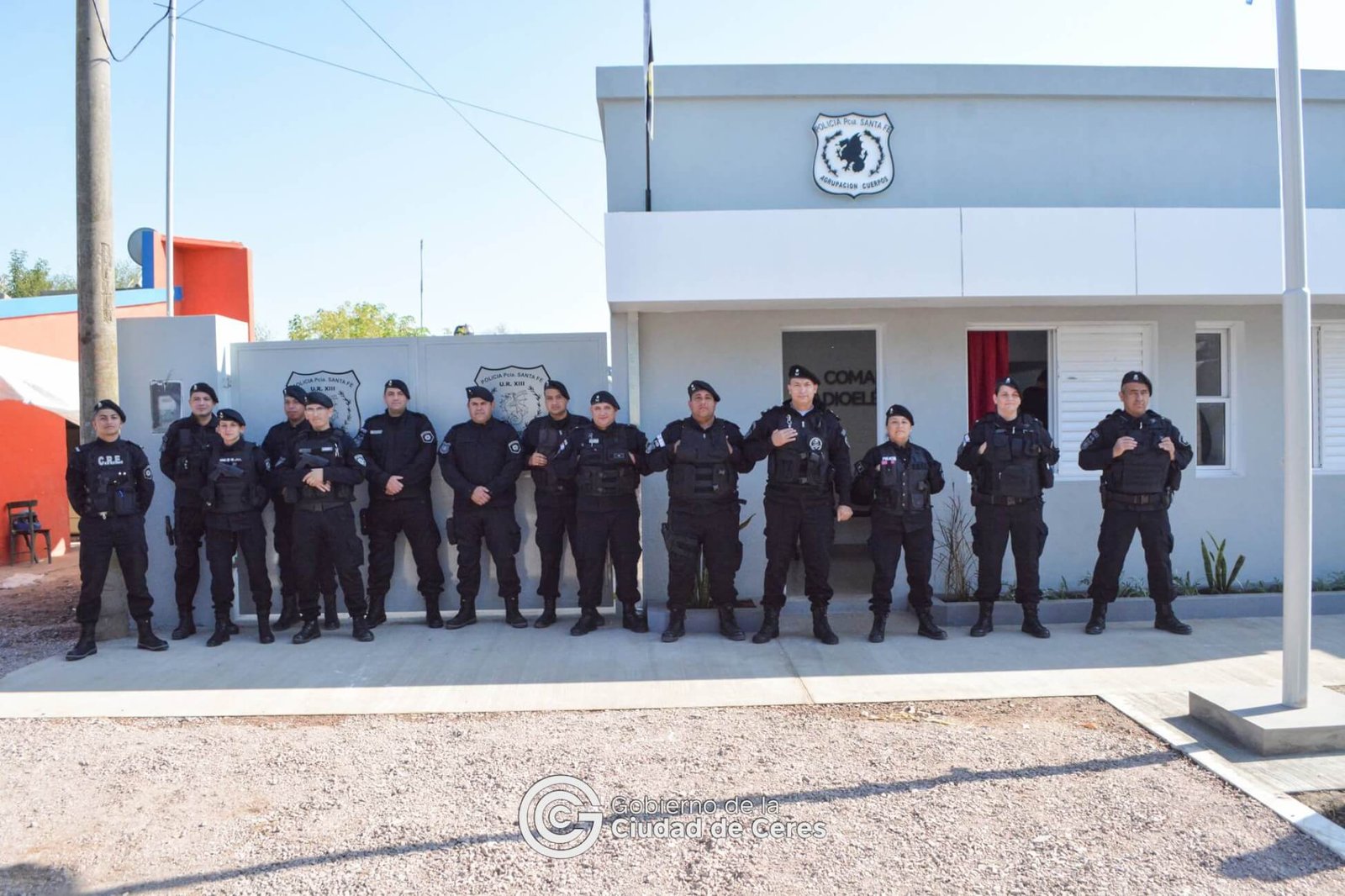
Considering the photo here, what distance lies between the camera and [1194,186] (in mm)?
8094

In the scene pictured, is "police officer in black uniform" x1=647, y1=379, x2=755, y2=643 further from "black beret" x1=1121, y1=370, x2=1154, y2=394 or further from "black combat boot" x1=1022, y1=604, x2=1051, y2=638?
"black beret" x1=1121, y1=370, x2=1154, y2=394

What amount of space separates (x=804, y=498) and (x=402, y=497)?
315 cm

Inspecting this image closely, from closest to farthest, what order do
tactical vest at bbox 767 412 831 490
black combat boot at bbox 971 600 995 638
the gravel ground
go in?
the gravel ground → tactical vest at bbox 767 412 831 490 → black combat boot at bbox 971 600 995 638

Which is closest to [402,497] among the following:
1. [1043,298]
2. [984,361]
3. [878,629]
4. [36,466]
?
[878,629]

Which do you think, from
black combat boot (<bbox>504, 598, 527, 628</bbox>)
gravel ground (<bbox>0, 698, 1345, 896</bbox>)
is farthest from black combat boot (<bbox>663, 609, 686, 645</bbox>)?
gravel ground (<bbox>0, 698, 1345, 896</bbox>)

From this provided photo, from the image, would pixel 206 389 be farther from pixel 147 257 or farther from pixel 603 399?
pixel 147 257

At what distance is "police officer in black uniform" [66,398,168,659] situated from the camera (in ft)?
21.5

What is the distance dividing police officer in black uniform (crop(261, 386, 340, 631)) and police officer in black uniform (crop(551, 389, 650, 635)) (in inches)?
76.6

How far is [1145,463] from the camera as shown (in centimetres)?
672

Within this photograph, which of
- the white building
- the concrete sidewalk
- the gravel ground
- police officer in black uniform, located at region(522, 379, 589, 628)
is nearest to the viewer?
the gravel ground

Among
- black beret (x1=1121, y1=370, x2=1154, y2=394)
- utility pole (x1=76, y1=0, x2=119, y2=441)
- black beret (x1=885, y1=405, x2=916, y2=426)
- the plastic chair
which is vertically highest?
utility pole (x1=76, y1=0, x2=119, y2=441)

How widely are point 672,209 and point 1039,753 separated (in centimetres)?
530

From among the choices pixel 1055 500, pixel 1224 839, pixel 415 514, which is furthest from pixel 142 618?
pixel 1055 500

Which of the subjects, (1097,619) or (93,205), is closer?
(1097,619)
